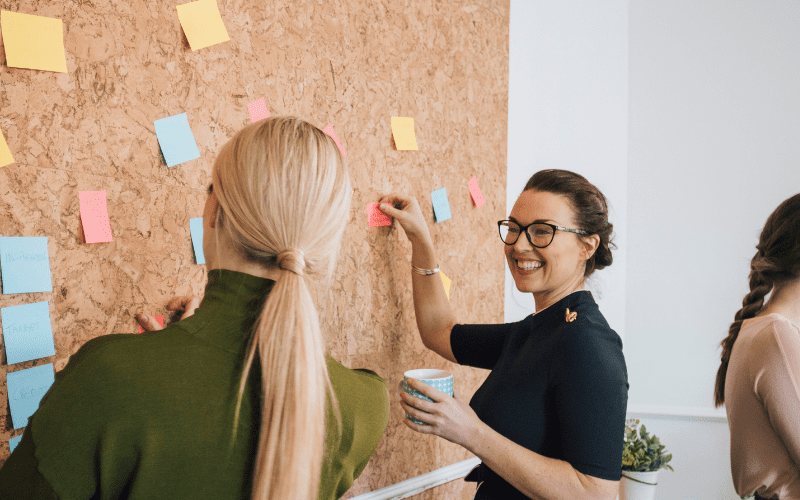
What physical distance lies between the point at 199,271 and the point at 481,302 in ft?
3.24

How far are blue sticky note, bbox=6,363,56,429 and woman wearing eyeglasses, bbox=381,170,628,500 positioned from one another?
651mm

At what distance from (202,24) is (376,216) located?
636mm

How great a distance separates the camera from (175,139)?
1.18m

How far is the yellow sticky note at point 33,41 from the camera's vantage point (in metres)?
0.96

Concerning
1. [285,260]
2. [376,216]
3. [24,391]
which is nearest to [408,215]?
[376,216]

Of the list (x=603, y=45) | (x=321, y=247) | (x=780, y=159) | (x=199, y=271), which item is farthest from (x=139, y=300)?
(x=780, y=159)

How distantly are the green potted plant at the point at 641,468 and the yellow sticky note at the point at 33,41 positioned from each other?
2.03 m

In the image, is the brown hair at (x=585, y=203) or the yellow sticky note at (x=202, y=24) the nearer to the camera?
the yellow sticky note at (x=202, y=24)

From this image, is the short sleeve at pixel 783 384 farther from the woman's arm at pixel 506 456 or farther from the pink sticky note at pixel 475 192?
the pink sticky note at pixel 475 192

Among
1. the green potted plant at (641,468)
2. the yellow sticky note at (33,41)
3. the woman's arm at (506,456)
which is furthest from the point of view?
the green potted plant at (641,468)

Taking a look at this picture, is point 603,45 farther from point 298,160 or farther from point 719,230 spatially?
point 298,160

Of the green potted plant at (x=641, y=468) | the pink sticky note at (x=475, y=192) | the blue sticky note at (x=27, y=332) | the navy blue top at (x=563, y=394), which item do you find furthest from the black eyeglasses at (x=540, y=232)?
the green potted plant at (x=641, y=468)

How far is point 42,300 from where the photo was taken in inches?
40.0

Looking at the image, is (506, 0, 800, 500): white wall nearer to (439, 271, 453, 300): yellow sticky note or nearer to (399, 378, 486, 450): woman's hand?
(439, 271, 453, 300): yellow sticky note
